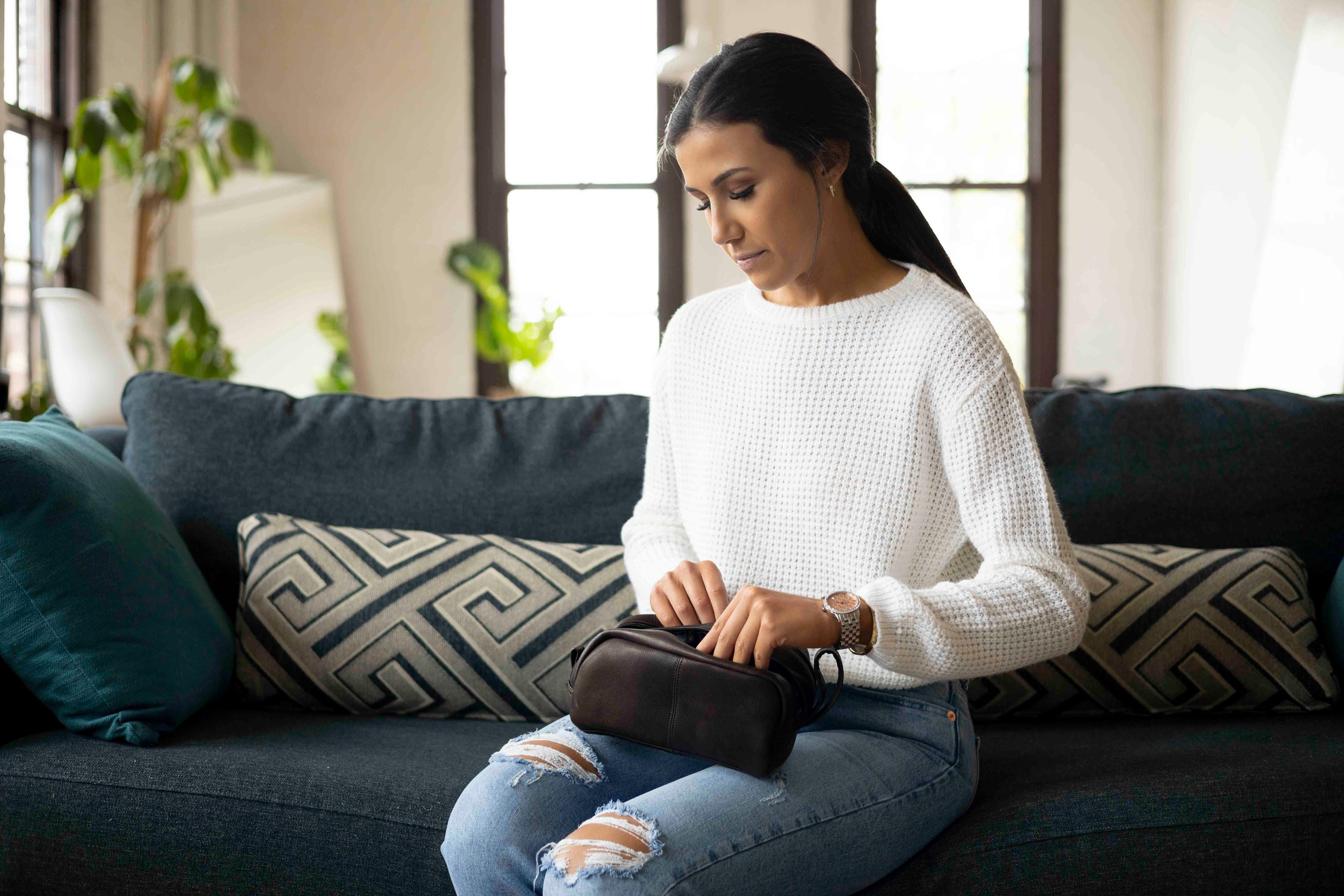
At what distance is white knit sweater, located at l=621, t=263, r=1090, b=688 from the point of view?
1.12 metres

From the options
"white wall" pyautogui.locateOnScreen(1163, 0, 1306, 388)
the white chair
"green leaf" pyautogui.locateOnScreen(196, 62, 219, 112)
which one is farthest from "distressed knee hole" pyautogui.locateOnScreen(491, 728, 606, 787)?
"white wall" pyautogui.locateOnScreen(1163, 0, 1306, 388)

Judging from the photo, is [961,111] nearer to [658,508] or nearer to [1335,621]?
[1335,621]

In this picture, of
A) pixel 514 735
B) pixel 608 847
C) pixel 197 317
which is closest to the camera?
pixel 608 847

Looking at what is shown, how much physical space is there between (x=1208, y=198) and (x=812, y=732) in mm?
4749

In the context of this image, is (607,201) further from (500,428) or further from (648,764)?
(648,764)

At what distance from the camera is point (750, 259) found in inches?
49.6

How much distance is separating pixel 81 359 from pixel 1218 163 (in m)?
4.60

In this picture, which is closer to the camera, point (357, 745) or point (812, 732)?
point (812, 732)

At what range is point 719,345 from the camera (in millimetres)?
1407

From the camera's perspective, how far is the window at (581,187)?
576 cm

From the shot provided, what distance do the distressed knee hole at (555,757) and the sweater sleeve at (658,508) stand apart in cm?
27

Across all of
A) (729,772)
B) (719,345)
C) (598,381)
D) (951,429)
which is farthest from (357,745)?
(598,381)

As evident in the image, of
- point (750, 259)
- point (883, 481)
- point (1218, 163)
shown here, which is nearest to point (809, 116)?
point (750, 259)

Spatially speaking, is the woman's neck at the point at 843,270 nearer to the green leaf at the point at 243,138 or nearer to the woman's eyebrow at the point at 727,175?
the woman's eyebrow at the point at 727,175
